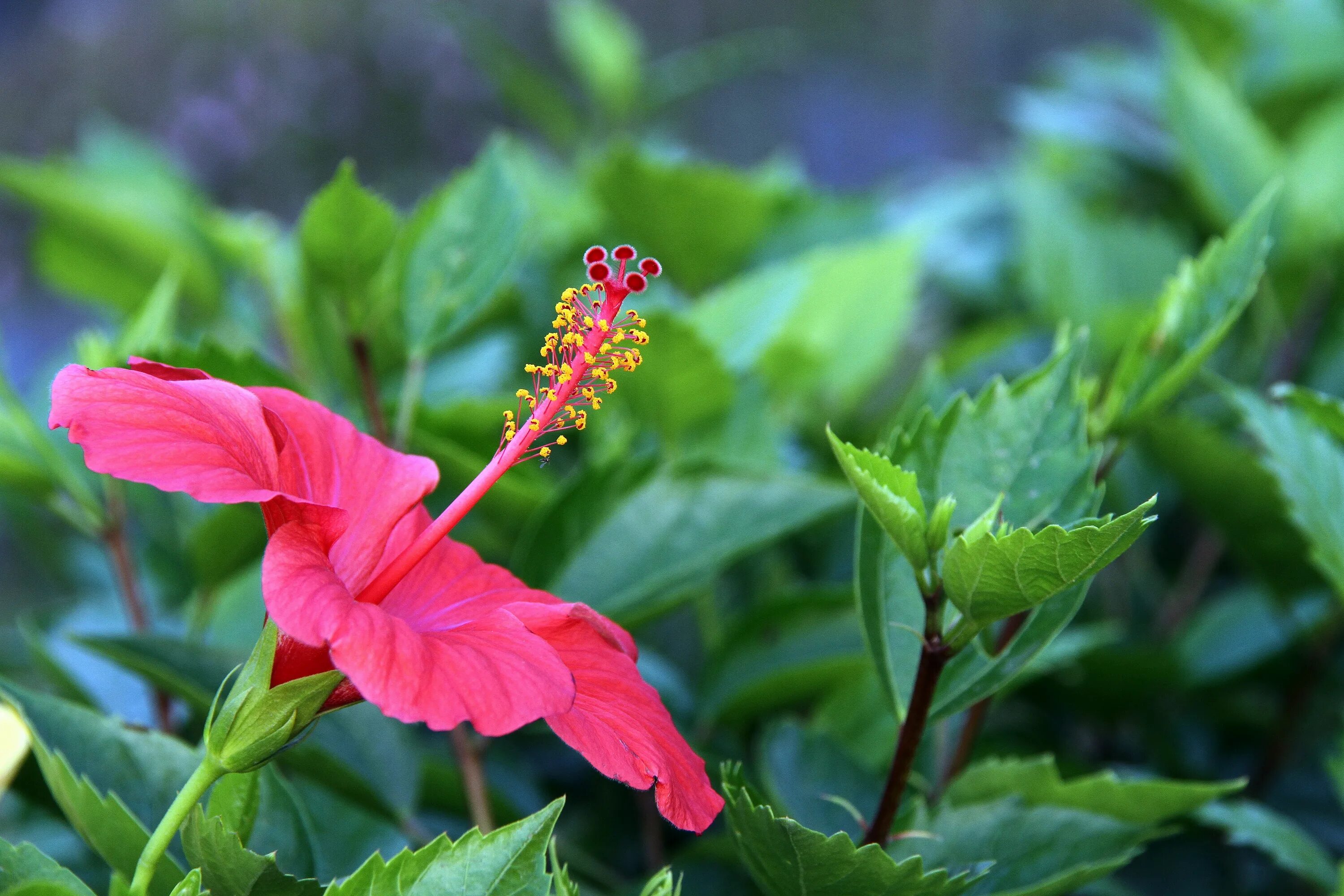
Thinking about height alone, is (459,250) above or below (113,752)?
above

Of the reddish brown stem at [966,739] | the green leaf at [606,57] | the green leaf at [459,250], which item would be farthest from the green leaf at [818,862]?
the green leaf at [606,57]

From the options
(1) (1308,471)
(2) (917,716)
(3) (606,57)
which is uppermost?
(3) (606,57)

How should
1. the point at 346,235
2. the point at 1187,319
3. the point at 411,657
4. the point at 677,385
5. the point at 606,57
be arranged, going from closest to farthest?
1. the point at 411,657
2. the point at 1187,319
3. the point at 346,235
4. the point at 677,385
5. the point at 606,57

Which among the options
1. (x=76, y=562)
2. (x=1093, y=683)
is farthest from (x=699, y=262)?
(x=76, y=562)

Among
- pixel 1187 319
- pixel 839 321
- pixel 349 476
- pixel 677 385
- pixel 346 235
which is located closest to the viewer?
pixel 349 476

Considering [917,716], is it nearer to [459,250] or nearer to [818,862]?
[818,862]

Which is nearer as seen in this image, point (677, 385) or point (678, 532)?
point (678, 532)

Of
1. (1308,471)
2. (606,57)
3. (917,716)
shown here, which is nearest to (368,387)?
(917,716)
